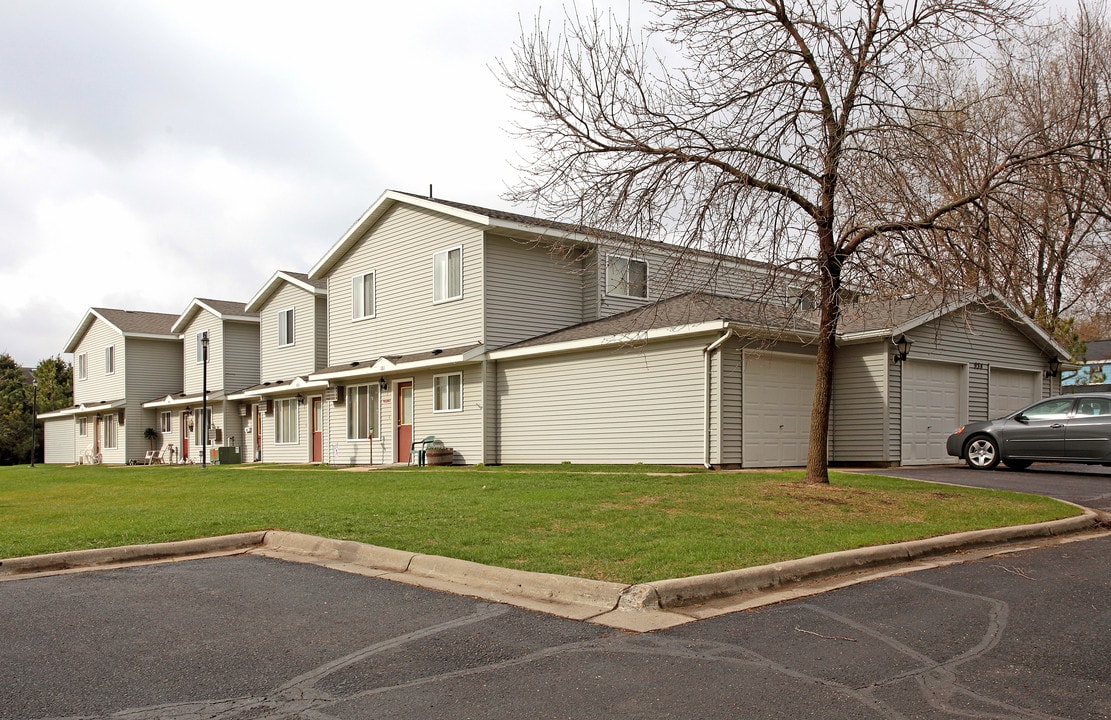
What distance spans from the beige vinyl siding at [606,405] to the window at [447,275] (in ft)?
8.13

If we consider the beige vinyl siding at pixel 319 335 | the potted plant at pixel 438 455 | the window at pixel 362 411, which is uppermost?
the beige vinyl siding at pixel 319 335

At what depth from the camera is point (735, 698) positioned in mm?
4781

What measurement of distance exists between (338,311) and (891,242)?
19583mm

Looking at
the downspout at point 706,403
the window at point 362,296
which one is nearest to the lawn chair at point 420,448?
the window at point 362,296

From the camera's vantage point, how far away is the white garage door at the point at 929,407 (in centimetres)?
2028

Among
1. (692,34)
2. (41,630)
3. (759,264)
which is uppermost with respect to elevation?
(692,34)

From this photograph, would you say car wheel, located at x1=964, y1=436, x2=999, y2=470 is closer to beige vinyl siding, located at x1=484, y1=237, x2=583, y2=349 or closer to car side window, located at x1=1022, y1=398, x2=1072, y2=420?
car side window, located at x1=1022, y1=398, x2=1072, y2=420

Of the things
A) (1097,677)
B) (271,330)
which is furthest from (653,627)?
(271,330)

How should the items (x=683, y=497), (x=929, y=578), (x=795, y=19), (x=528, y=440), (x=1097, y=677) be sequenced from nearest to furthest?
(x=1097, y=677)
(x=929, y=578)
(x=683, y=497)
(x=795, y=19)
(x=528, y=440)

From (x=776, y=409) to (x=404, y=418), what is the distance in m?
11.1

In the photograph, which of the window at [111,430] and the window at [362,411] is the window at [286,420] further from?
the window at [111,430]

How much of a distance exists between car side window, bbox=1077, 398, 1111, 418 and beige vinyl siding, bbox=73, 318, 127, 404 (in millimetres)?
38237

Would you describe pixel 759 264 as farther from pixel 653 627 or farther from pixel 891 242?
pixel 653 627

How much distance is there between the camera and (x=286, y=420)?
32.6m
